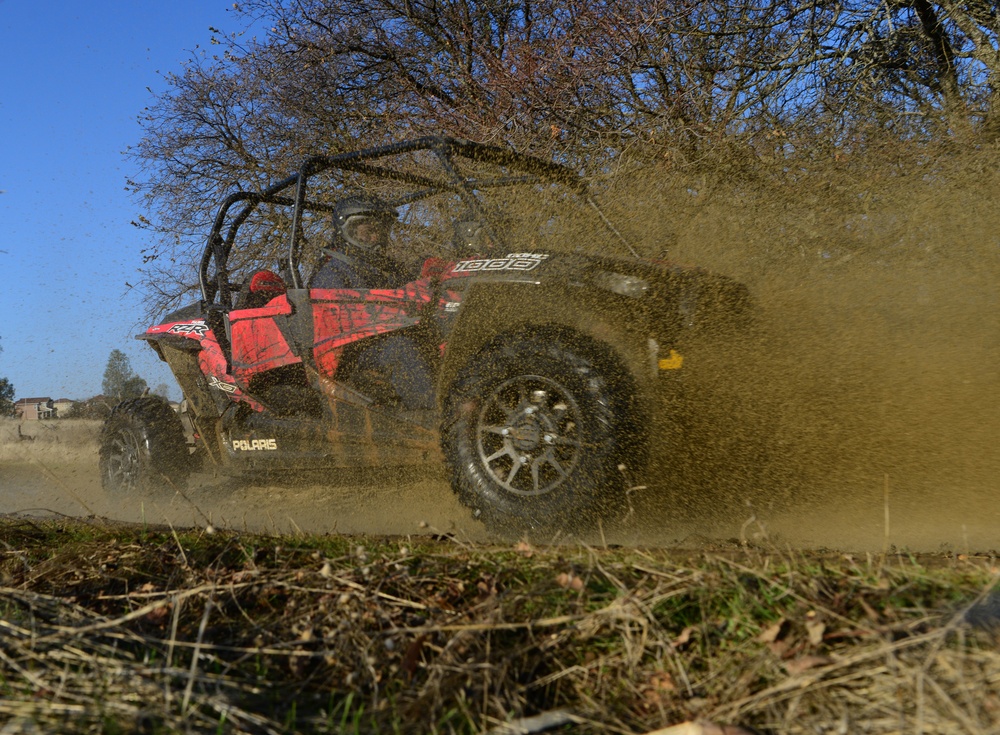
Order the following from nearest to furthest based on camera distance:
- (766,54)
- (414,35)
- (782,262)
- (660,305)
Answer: (660,305) < (782,262) < (766,54) < (414,35)

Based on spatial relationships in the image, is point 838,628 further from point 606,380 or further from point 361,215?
point 361,215

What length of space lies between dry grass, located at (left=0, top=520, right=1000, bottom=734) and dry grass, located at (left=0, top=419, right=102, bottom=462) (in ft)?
27.2

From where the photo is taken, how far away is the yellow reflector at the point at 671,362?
167 inches

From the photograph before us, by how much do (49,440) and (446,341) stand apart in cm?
863

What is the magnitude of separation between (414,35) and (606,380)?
9634 millimetres

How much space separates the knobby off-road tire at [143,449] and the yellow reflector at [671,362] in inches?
161

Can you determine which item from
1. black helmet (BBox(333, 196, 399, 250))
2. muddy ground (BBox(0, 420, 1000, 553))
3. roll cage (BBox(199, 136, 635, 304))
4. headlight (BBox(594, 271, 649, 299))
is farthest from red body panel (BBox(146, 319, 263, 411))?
headlight (BBox(594, 271, 649, 299))

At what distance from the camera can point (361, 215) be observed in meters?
5.48

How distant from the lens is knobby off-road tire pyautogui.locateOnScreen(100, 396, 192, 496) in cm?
648

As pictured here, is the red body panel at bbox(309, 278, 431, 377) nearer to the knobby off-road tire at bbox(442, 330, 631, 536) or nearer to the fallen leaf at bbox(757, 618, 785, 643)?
the knobby off-road tire at bbox(442, 330, 631, 536)

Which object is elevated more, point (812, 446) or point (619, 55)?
point (619, 55)

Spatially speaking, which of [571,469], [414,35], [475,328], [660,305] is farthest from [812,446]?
[414,35]

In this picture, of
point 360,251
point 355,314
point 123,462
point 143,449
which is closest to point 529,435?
point 355,314

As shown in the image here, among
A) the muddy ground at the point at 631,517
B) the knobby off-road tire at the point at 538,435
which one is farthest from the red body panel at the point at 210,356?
the knobby off-road tire at the point at 538,435
